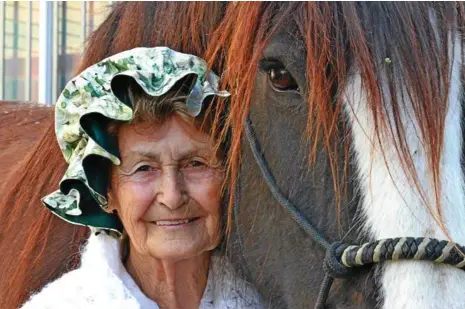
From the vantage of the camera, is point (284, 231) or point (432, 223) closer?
point (432, 223)

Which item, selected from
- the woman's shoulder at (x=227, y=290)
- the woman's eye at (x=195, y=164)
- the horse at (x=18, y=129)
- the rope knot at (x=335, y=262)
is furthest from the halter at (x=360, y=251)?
the horse at (x=18, y=129)

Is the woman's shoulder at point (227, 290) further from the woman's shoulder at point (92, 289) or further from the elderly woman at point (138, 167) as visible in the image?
the woman's shoulder at point (92, 289)

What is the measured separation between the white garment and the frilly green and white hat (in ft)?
0.26

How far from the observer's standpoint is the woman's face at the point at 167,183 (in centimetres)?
161

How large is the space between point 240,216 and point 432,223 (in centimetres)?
54

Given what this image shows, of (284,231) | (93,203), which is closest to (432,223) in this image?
(284,231)

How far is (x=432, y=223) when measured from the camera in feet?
3.93

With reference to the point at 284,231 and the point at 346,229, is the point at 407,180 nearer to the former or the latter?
the point at 346,229

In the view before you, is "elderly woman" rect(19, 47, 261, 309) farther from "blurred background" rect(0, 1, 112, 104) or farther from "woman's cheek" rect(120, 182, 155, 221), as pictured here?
"blurred background" rect(0, 1, 112, 104)

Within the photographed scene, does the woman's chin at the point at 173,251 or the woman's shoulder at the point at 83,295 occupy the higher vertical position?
the woman's chin at the point at 173,251

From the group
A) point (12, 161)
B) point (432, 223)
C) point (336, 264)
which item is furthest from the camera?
point (12, 161)

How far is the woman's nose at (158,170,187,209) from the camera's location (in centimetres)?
159

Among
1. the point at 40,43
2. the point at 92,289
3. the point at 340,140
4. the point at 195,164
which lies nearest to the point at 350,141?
the point at 340,140

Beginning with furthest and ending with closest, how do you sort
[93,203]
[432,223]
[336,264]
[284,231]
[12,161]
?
[12,161] < [93,203] < [284,231] < [336,264] < [432,223]
